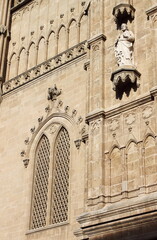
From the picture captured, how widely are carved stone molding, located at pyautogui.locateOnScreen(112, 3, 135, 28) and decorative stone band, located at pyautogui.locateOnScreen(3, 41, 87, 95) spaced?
128 inches

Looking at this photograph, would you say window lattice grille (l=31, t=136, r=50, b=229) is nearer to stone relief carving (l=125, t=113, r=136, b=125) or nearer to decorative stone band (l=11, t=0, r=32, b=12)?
stone relief carving (l=125, t=113, r=136, b=125)

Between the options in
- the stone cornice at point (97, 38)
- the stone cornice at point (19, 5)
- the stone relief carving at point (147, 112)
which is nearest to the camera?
the stone relief carving at point (147, 112)

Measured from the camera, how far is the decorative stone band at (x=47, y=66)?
17766mm

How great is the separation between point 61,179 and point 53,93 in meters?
3.15

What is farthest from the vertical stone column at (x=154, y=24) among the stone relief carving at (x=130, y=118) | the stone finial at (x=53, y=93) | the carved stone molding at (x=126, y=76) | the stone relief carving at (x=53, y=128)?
the stone relief carving at (x=53, y=128)

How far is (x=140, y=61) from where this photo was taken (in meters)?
13.2

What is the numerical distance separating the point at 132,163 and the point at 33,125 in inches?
252

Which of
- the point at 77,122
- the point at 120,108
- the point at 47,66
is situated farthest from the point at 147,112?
the point at 47,66

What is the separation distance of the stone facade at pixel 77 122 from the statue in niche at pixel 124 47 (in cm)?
12

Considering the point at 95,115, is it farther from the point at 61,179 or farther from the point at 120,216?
the point at 61,179

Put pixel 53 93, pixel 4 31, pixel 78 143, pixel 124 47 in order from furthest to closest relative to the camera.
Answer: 1. pixel 4 31
2. pixel 53 93
3. pixel 78 143
4. pixel 124 47

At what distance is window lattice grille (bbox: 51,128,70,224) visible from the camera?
15656 millimetres

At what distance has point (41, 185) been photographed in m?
16.8

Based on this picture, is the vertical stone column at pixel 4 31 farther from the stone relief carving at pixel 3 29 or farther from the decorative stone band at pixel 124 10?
the decorative stone band at pixel 124 10
